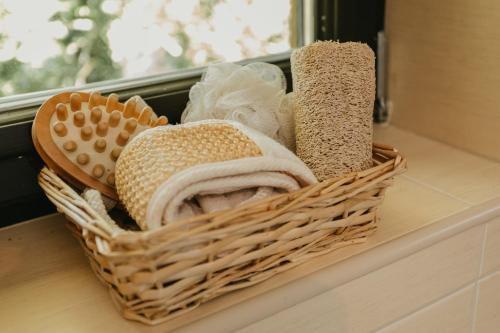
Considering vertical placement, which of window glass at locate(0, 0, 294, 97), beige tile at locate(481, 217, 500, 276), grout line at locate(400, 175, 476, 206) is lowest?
beige tile at locate(481, 217, 500, 276)

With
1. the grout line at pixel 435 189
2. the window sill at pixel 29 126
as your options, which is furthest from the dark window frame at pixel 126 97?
the grout line at pixel 435 189

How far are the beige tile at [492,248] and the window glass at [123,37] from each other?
46cm

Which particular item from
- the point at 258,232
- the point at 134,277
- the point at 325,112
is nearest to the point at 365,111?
the point at 325,112

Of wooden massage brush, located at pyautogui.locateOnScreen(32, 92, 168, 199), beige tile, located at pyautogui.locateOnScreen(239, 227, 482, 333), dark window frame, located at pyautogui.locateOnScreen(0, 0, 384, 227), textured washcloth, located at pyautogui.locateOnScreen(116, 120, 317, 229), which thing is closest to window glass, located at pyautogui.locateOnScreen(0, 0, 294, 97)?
dark window frame, located at pyautogui.locateOnScreen(0, 0, 384, 227)

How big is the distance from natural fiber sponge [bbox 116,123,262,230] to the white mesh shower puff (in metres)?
0.09

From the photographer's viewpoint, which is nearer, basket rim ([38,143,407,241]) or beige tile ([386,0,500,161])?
basket rim ([38,143,407,241])

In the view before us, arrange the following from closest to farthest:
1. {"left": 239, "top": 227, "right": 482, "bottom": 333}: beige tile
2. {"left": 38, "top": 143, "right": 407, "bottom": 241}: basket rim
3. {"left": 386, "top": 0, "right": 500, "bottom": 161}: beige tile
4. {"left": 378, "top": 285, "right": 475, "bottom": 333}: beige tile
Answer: {"left": 38, "top": 143, "right": 407, "bottom": 241}: basket rim, {"left": 239, "top": 227, "right": 482, "bottom": 333}: beige tile, {"left": 378, "top": 285, "right": 475, "bottom": 333}: beige tile, {"left": 386, "top": 0, "right": 500, "bottom": 161}: beige tile

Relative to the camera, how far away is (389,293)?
696 millimetres

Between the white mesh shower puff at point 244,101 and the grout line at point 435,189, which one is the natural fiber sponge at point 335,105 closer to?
the white mesh shower puff at point 244,101

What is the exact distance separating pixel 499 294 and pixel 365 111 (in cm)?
40

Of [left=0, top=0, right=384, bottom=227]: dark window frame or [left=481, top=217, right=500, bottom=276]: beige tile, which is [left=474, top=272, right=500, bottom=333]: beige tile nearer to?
[left=481, top=217, right=500, bottom=276]: beige tile

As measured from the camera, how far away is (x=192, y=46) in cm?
92

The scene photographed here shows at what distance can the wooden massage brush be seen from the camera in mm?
663

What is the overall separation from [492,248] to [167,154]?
503mm
